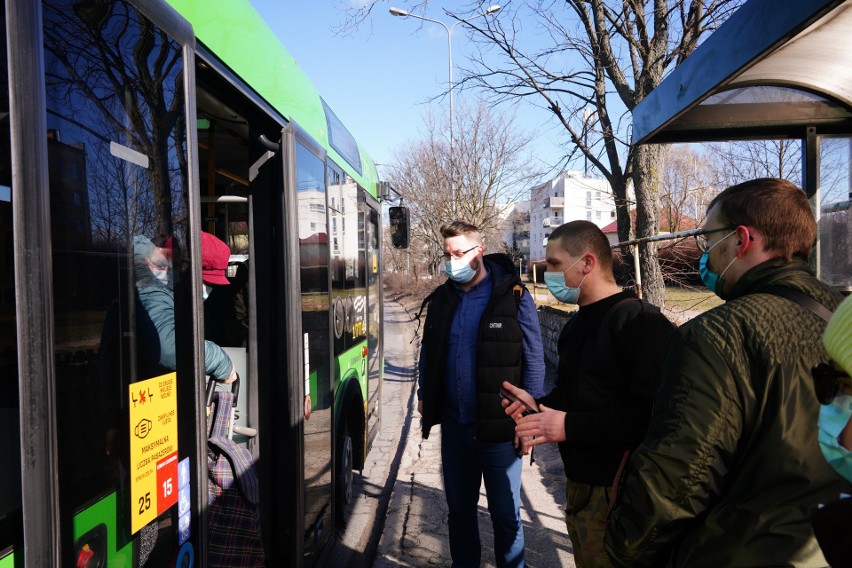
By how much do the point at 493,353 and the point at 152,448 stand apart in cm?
197

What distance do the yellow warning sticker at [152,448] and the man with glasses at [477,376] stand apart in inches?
71.6

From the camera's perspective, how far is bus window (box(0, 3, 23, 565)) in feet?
4.41

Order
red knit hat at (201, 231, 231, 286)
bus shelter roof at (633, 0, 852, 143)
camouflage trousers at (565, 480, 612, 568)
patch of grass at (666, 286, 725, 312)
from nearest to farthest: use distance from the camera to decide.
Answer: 1. bus shelter roof at (633, 0, 852, 143)
2. camouflage trousers at (565, 480, 612, 568)
3. red knit hat at (201, 231, 231, 286)
4. patch of grass at (666, 286, 725, 312)

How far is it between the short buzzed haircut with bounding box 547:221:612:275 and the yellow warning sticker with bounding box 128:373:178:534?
1680mm

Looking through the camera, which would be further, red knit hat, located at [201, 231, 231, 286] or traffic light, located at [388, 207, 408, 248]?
traffic light, located at [388, 207, 408, 248]

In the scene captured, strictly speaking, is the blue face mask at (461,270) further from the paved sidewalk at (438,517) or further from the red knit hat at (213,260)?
the paved sidewalk at (438,517)

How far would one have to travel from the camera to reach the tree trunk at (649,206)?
7465 millimetres

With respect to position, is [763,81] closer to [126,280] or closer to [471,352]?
[471,352]

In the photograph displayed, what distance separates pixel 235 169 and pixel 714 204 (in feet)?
13.6

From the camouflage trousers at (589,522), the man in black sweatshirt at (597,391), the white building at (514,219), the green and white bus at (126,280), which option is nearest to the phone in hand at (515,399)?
the man in black sweatshirt at (597,391)

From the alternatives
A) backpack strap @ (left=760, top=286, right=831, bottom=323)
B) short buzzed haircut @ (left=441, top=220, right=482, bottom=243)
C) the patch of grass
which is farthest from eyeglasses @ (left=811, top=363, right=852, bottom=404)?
the patch of grass

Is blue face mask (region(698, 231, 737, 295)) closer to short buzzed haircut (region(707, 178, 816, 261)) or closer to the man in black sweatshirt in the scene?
short buzzed haircut (region(707, 178, 816, 261))

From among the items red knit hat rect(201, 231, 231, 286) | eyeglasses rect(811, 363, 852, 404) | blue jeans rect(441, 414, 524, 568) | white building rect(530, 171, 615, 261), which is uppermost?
white building rect(530, 171, 615, 261)

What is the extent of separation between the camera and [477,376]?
346cm
